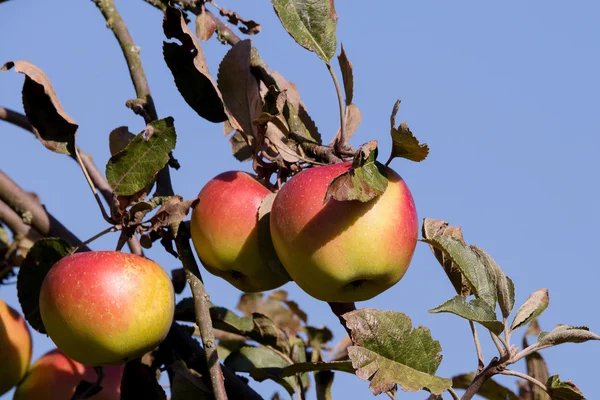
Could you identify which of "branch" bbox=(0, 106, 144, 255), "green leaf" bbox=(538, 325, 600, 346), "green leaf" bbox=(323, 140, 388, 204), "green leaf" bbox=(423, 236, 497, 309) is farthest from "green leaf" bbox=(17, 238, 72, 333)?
"green leaf" bbox=(538, 325, 600, 346)

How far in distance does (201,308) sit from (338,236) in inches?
10.2

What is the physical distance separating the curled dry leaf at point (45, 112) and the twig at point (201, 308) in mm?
237

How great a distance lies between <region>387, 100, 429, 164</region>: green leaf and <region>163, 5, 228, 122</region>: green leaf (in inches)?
12.1

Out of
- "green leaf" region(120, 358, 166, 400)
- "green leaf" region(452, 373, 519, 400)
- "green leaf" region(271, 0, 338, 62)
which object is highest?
"green leaf" region(271, 0, 338, 62)

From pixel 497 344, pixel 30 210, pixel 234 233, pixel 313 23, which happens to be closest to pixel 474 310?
pixel 497 344

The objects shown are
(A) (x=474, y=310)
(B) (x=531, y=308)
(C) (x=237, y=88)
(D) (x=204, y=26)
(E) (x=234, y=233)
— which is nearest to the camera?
(A) (x=474, y=310)

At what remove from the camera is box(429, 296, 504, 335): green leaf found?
113 centimetres

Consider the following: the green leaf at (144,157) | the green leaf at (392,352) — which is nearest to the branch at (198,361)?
the green leaf at (144,157)

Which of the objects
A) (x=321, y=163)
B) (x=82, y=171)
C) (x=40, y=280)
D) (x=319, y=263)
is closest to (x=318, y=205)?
(x=319, y=263)

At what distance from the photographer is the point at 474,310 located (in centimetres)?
117

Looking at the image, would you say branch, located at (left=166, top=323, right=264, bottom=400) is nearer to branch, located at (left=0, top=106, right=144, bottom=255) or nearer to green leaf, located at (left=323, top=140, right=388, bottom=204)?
branch, located at (left=0, top=106, right=144, bottom=255)

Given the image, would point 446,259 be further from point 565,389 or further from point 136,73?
point 136,73

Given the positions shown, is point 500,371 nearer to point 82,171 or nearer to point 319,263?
point 319,263

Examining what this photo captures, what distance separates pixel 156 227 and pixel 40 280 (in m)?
0.27
